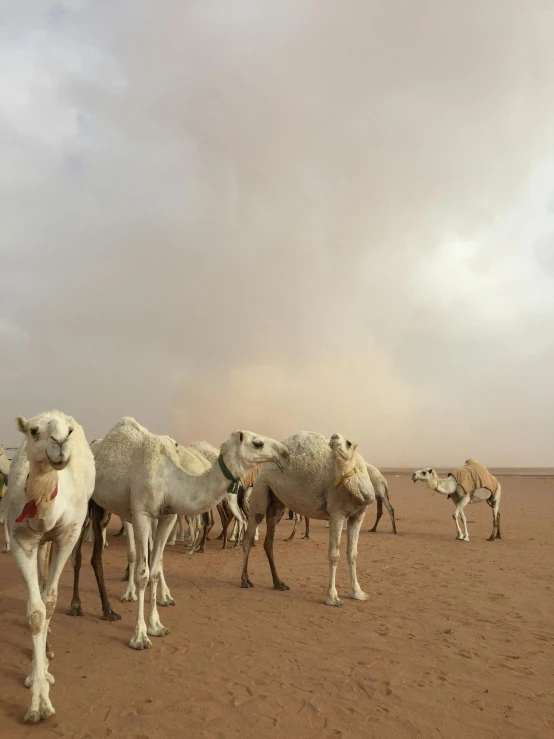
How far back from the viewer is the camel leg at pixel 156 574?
22.7 feet

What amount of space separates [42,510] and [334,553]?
223 inches

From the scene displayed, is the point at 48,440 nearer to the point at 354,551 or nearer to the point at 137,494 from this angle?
the point at 137,494

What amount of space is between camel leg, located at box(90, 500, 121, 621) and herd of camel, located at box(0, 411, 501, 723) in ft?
0.05

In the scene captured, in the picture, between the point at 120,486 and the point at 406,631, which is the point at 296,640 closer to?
the point at 406,631

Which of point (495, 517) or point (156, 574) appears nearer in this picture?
point (156, 574)

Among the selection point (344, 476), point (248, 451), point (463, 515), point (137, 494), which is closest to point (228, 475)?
point (248, 451)

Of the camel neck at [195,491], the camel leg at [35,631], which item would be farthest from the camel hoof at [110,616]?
the camel leg at [35,631]

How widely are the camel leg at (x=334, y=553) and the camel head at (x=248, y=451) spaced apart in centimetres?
293

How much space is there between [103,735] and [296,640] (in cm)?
309

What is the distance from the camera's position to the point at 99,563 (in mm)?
7855

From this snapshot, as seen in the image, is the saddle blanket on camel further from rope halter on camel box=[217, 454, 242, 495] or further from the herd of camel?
rope halter on camel box=[217, 454, 242, 495]

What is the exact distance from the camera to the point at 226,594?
9.34 metres

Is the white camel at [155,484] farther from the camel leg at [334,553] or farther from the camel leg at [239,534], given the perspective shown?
the camel leg at [239,534]

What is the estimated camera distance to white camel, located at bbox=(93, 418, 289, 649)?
21.8 feet
